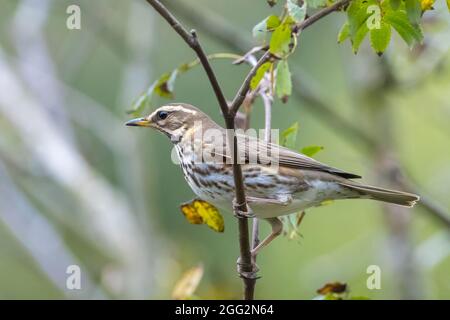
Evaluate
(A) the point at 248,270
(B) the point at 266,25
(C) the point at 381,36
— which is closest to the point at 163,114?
(A) the point at 248,270

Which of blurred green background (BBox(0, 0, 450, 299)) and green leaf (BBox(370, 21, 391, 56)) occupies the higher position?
blurred green background (BBox(0, 0, 450, 299))

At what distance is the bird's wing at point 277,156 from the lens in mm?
5297

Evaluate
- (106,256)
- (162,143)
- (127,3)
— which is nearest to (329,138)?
(162,143)

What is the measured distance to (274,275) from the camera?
14398 millimetres

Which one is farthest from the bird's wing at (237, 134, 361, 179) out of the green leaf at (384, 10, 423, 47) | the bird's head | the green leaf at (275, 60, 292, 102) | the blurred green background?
the blurred green background

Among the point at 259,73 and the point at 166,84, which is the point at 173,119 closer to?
the point at 166,84

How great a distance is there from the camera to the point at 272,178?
5301 mm

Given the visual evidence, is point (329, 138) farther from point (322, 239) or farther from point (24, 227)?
point (24, 227)

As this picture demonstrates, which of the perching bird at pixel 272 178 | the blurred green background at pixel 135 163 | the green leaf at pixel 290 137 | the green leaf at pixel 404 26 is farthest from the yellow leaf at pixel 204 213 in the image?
the blurred green background at pixel 135 163

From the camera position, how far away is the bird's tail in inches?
206

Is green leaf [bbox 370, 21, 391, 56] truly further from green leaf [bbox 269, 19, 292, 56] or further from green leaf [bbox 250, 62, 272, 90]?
green leaf [bbox 250, 62, 272, 90]

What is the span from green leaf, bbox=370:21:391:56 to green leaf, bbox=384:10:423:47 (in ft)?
0.14

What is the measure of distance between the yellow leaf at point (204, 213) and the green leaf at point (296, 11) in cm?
141

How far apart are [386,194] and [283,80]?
5.24ft
